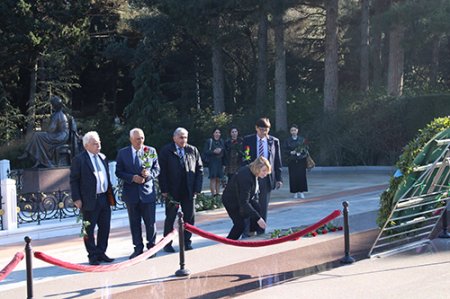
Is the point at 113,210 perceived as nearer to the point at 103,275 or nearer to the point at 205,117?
the point at 103,275

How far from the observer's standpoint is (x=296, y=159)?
53.0ft

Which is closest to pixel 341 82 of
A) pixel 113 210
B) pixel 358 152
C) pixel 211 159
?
pixel 358 152

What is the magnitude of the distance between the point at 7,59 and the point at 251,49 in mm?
13970

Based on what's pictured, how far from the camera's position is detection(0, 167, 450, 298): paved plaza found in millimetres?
7773

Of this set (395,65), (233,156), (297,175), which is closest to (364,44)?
(395,65)

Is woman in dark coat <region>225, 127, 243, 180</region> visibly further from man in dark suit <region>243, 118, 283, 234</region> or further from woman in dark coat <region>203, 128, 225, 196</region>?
man in dark suit <region>243, 118, 283, 234</region>

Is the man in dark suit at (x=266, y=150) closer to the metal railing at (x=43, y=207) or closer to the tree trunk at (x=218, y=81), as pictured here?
the metal railing at (x=43, y=207)

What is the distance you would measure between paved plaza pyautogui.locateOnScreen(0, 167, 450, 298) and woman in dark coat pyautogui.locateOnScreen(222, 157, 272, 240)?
20.0 inches

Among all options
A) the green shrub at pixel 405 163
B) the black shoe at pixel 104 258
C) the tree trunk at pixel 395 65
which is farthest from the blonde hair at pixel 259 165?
the tree trunk at pixel 395 65

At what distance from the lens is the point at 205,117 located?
112 feet

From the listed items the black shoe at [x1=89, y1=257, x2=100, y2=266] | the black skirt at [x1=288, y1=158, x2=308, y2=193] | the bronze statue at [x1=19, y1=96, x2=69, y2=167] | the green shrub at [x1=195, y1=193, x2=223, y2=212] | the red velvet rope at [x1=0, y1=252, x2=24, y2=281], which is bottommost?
the black shoe at [x1=89, y1=257, x2=100, y2=266]

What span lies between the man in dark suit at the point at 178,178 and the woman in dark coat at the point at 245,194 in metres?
0.54

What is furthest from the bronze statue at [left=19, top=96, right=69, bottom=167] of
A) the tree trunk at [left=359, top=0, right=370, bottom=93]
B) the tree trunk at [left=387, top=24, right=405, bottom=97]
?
the tree trunk at [left=359, top=0, right=370, bottom=93]

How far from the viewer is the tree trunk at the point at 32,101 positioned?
121ft
